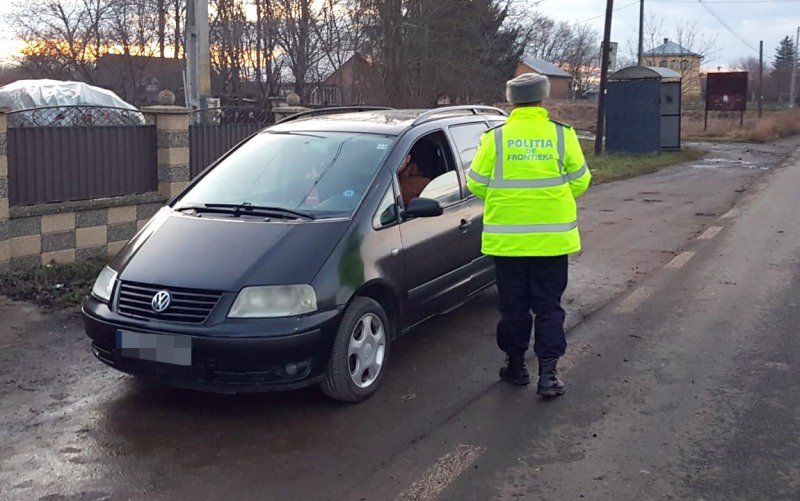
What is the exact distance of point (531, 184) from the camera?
5078mm

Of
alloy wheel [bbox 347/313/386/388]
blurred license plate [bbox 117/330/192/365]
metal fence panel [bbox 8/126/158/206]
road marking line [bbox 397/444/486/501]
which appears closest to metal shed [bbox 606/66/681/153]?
metal fence panel [bbox 8/126/158/206]

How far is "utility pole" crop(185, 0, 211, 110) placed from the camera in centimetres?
1309

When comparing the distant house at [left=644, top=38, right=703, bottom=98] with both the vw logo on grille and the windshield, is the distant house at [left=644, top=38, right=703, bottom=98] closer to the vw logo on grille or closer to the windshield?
the windshield

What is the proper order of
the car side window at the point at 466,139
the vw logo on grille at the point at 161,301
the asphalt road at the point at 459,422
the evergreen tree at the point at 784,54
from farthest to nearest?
the evergreen tree at the point at 784,54 → the car side window at the point at 466,139 → the vw logo on grille at the point at 161,301 → the asphalt road at the point at 459,422

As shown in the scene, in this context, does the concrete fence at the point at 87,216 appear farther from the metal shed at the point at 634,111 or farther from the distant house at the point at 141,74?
the distant house at the point at 141,74

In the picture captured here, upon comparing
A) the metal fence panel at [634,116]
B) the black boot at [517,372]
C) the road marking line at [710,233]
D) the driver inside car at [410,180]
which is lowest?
the black boot at [517,372]

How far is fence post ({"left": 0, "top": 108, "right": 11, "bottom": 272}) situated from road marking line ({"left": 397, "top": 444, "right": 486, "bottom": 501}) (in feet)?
17.6

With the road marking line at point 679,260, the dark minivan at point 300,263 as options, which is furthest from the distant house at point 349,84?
the dark minivan at point 300,263

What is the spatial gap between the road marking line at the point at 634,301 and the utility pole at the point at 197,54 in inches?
316

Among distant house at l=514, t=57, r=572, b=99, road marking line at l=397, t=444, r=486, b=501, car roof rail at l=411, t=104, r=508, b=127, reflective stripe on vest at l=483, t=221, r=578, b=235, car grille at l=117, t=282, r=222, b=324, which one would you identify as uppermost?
distant house at l=514, t=57, r=572, b=99

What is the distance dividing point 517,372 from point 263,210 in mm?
1939

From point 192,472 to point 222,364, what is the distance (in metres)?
0.63

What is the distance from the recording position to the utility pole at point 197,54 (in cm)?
1309

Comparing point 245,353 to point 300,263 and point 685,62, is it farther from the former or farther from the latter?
point 685,62
